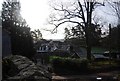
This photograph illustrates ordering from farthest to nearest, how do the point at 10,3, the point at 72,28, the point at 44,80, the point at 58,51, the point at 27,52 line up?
the point at 58,51
the point at 10,3
the point at 72,28
the point at 27,52
the point at 44,80

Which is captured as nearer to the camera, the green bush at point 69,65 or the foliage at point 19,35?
the green bush at point 69,65

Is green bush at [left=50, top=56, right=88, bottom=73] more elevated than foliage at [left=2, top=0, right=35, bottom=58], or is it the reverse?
foliage at [left=2, top=0, right=35, bottom=58]

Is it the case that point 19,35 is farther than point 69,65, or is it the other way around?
point 19,35

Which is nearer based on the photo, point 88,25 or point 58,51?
point 88,25

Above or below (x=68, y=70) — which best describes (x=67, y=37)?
above

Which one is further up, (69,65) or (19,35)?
(19,35)

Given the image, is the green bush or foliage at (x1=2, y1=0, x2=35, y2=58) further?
foliage at (x1=2, y1=0, x2=35, y2=58)

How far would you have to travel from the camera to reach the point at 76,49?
67.4 meters

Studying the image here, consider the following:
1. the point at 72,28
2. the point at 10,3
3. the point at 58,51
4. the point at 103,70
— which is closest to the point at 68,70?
the point at 103,70

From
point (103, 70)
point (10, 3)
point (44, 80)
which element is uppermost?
point (10, 3)

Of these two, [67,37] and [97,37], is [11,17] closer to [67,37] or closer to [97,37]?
[67,37]

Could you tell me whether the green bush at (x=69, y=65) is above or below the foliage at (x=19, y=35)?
below

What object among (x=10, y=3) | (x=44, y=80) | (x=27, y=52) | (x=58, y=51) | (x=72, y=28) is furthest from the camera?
(x=58, y=51)

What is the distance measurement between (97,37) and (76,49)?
18.3ft
